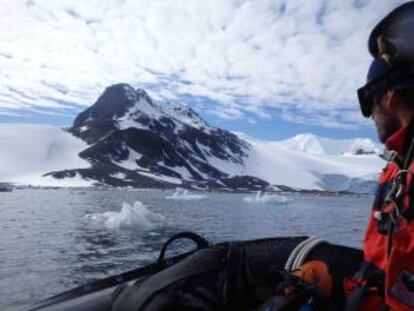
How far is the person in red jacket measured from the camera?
1.93 m

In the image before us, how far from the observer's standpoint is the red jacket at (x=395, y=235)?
188cm

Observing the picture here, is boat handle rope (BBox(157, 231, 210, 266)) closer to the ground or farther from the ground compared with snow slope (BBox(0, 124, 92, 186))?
closer to the ground

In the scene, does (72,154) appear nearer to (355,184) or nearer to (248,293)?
(355,184)

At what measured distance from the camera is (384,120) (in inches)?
88.0

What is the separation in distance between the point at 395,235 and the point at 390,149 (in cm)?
41

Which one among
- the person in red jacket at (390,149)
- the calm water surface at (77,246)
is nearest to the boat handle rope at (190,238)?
the person in red jacket at (390,149)

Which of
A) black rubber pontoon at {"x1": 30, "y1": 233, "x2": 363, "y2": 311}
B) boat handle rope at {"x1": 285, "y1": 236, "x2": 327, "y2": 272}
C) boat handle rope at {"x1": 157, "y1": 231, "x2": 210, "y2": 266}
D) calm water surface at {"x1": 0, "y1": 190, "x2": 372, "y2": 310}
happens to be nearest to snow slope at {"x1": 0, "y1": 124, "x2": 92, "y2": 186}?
calm water surface at {"x1": 0, "y1": 190, "x2": 372, "y2": 310}

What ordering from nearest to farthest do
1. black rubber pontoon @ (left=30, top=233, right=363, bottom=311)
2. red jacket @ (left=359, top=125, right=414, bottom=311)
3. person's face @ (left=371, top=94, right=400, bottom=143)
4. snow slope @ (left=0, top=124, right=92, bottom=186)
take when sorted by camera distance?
red jacket @ (left=359, top=125, right=414, bottom=311) → person's face @ (left=371, top=94, right=400, bottom=143) → black rubber pontoon @ (left=30, top=233, right=363, bottom=311) → snow slope @ (left=0, top=124, right=92, bottom=186)

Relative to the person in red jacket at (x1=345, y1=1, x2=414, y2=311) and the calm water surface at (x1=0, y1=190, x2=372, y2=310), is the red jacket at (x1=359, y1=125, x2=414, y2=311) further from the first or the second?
the calm water surface at (x1=0, y1=190, x2=372, y2=310)

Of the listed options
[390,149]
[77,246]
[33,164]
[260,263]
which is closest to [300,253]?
[260,263]

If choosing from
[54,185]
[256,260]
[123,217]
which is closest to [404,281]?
[256,260]

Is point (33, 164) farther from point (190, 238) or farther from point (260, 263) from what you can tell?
point (260, 263)

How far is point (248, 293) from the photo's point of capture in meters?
2.65

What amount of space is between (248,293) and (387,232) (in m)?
0.80
